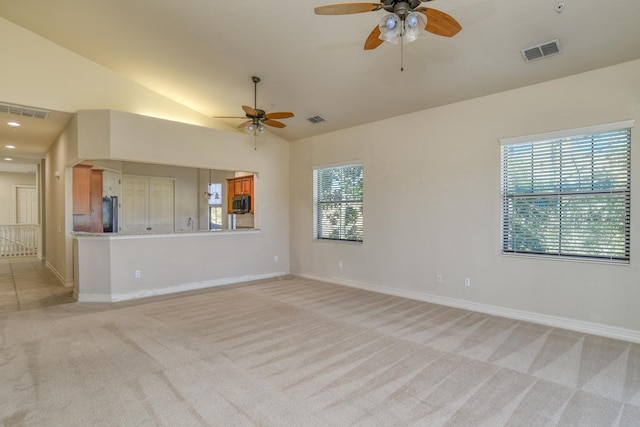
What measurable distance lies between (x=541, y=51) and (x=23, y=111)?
22.8 feet

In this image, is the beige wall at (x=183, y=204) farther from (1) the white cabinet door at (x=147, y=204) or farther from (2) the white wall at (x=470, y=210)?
(2) the white wall at (x=470, y=210)

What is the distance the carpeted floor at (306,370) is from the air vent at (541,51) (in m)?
3.02

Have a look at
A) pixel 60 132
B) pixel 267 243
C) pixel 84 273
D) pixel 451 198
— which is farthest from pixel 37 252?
pixel 451 198

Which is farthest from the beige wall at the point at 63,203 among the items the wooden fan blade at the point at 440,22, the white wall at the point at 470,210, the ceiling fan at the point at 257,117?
the wooden fan blade at the point at 440,22

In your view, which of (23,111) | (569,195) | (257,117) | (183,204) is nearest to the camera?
(569,195)

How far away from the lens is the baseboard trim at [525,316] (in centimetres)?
347

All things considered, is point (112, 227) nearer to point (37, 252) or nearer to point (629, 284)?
point (37, 252)

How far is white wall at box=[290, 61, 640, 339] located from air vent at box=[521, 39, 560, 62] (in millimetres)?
565

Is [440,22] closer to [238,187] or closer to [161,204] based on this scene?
[238,187]

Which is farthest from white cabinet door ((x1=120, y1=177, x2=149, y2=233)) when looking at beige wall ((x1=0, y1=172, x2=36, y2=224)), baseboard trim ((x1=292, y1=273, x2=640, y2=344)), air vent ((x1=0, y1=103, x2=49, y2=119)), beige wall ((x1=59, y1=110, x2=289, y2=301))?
beige wall ((x1=0, y1=172, x2=36, y2=224))

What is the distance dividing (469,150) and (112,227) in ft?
23.1

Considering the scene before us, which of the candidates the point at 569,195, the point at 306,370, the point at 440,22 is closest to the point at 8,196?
the point at 306,370

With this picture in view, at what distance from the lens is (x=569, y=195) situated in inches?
150

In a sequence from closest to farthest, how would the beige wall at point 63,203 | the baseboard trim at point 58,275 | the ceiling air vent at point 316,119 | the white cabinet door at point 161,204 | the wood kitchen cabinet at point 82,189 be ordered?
the beige wall at point 63,203, the ceiling air vent at point 316,119, the baseboard trim at point 58,275, the wood kitchen cabinet at point 82,189, the white cabinet door at point 161,204
